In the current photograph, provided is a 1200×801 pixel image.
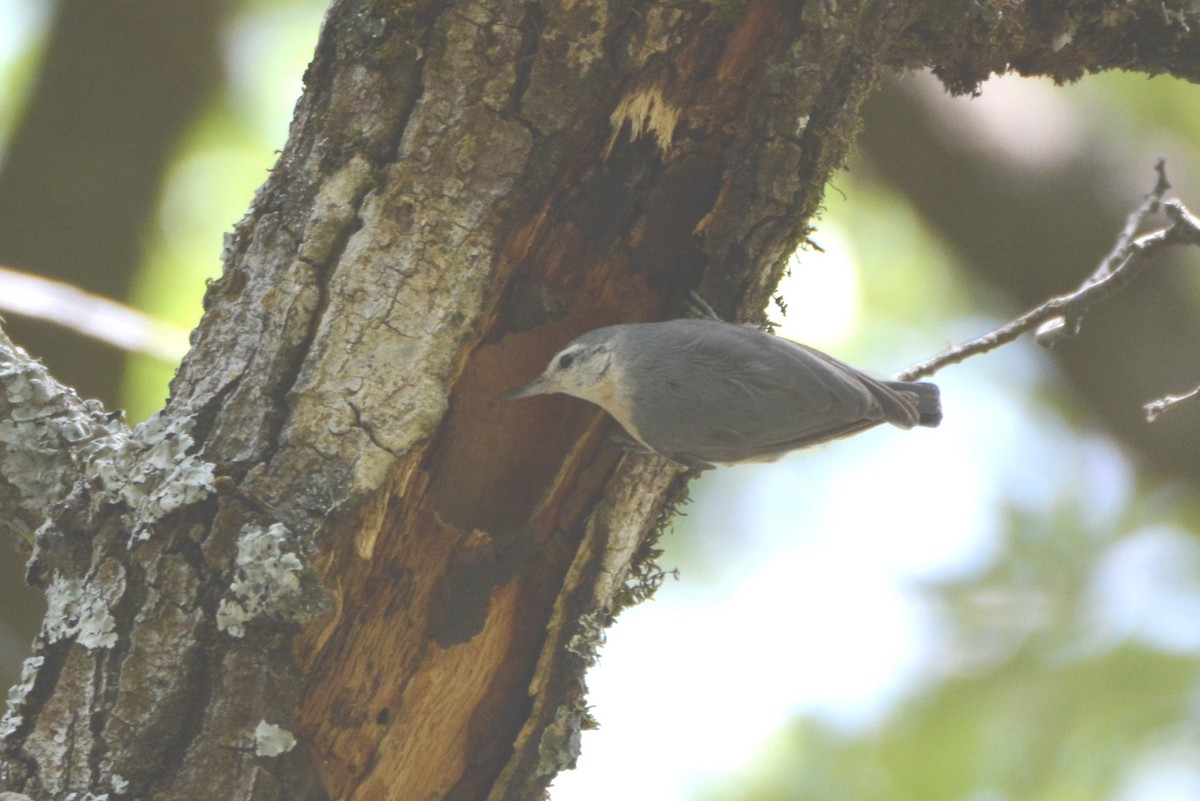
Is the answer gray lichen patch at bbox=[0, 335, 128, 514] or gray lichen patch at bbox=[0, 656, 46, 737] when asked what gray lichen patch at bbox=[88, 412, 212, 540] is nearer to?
gray lichen patch at bbox=[0, 335, 128, 514]

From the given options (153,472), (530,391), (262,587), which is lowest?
(262,587)

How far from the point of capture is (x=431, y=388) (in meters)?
1.98

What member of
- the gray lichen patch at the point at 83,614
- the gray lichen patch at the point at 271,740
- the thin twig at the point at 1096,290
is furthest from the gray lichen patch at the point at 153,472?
the thin twig at the point at 1096,290

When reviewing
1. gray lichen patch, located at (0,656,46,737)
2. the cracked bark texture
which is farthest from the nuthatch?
gray lichen patch, located at (0,656,46,737)

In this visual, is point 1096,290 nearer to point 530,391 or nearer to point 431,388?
point 530,391

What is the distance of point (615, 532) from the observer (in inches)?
85.9

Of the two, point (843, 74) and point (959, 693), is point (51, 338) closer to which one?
point (843, 74)

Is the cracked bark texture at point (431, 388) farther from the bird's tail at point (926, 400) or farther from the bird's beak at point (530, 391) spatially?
the bird's tail at point (926, 400)

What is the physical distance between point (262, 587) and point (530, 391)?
0.70m

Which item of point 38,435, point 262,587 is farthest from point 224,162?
point 262,587

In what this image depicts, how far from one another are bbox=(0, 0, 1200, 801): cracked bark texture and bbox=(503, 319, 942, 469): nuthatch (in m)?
0.11

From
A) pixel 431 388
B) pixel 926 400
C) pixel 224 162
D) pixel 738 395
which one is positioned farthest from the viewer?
pixel 224 162

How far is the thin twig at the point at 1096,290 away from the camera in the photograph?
94.4 inches

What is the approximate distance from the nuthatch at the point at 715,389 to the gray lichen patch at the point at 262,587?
2.07 feet
